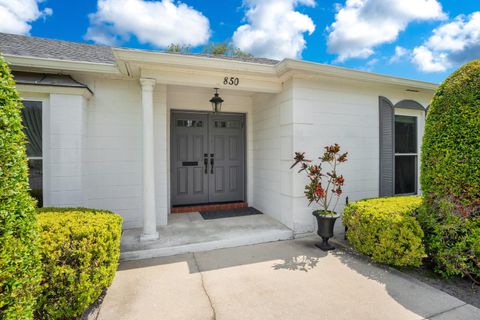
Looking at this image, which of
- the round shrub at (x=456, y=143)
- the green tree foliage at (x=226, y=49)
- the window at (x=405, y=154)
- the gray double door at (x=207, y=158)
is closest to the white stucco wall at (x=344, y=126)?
the window at (x=405, y=154)

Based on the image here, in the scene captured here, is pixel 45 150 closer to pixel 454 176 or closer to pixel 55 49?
pixel 55 49

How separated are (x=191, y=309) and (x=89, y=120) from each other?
332 cm

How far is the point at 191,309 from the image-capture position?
209 centimetres

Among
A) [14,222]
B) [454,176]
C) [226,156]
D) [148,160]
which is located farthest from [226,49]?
[14,222]

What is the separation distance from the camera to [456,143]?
2.57 metres

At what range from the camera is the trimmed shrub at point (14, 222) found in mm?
1338

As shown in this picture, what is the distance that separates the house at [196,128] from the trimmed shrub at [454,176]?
1503mm

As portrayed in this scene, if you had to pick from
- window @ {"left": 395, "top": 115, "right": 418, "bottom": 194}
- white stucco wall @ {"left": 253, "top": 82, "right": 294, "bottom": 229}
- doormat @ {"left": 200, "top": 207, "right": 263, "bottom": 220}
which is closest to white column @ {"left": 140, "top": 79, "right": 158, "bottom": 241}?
doormat @ {"left": 200, "top": 207, "right": 263, "bottom": 220}

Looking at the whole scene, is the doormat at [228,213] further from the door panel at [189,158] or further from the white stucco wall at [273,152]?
the door panel at [189,158]

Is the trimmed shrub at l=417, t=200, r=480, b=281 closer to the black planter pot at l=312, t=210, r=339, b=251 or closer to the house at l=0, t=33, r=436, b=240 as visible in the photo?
the black planter pot at l=312, t=210, r=339, b=251

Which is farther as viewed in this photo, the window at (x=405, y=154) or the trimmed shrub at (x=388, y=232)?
the window at (x=405, y=154)

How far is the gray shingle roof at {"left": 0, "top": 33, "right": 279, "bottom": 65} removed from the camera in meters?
4.05

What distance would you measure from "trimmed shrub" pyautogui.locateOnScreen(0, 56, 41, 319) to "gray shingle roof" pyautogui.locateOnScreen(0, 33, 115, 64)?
325 centimetres

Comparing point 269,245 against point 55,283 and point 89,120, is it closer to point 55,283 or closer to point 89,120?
point 55,283
